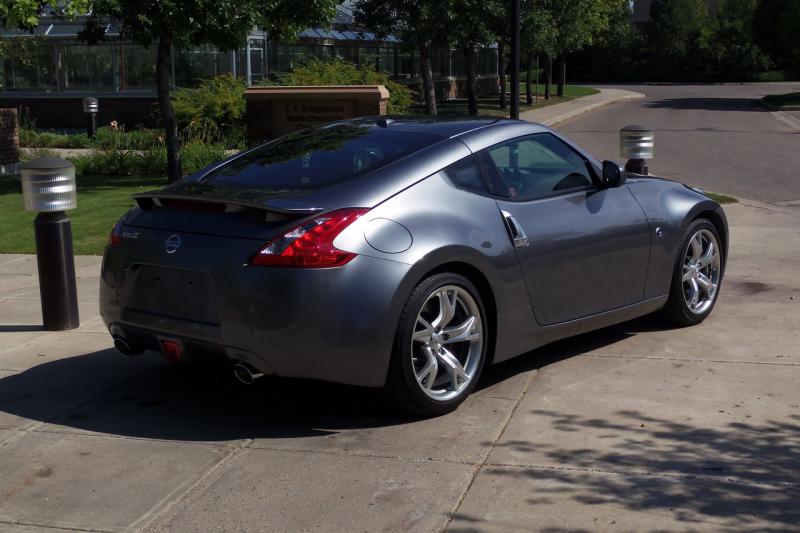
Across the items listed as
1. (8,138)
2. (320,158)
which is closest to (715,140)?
(8,138)

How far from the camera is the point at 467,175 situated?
5.75m

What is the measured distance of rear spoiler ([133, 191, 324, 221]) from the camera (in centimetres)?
509

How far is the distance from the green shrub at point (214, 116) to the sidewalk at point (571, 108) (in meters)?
10.6

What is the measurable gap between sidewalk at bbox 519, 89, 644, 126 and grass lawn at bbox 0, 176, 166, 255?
51.1ft

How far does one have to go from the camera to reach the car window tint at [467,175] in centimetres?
567

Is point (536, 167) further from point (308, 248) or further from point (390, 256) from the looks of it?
point (308, 248)

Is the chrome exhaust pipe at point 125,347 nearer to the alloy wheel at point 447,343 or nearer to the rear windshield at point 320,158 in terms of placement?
the rear windshield at point 320,158

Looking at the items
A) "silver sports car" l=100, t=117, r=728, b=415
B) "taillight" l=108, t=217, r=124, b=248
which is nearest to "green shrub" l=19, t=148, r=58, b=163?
"silver sports car" l=100, t=117, r=728, b=415

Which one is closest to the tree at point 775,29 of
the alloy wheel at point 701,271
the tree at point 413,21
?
the tree at point 413,21

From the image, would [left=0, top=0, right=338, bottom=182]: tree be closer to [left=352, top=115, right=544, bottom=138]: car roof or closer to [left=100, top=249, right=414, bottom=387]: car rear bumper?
[left=352, top=115, right=544, bottom=138]: car roof

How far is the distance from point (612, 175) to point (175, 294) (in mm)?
2815

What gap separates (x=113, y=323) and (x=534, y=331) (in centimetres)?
237

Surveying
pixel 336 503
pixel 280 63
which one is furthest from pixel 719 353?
pixel 280 63

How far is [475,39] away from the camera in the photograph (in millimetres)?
31547
